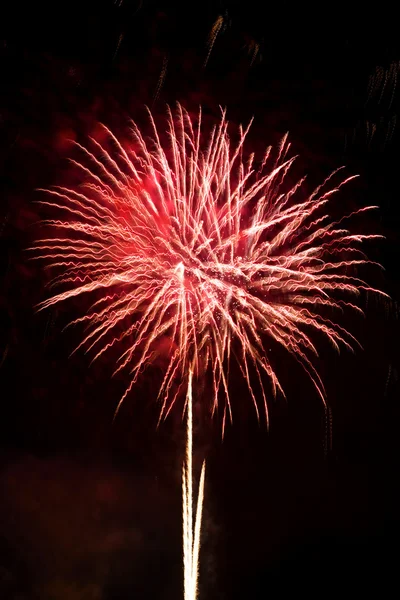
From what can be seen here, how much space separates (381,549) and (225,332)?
11.8 m

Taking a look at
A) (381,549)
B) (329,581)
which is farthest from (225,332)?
(329,581)

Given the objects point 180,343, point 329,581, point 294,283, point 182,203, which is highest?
point 182,203

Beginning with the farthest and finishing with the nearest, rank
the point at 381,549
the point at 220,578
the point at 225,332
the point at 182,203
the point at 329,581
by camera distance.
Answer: the point at 329,581, the point at 381,549, the point at 220,578, the point at 225,332, the point at 182,203

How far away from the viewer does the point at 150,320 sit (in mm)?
5969

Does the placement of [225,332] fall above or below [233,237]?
below

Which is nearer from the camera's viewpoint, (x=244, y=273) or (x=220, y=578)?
(x=244, y=273)

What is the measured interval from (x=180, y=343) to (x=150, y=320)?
47cm

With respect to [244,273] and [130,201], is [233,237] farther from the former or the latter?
[130,201]

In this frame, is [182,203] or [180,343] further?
[180,343]

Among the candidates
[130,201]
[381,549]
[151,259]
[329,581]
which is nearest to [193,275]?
[151,259]

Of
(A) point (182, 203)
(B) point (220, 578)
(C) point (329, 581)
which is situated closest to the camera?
(A) point (182, 203)

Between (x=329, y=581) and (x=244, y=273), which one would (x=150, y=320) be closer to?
(x=244, y=273)

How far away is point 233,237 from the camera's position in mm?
5785

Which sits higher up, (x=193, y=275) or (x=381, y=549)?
(x=193, y=275)
